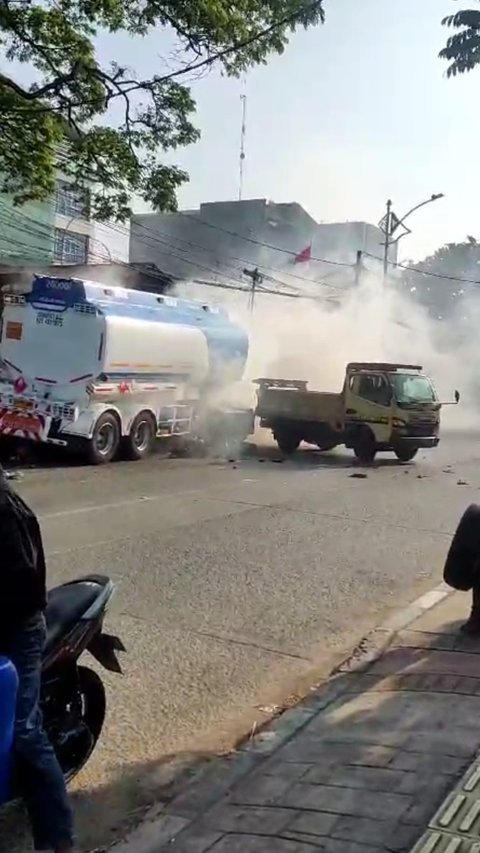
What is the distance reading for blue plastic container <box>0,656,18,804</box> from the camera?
2.97 m

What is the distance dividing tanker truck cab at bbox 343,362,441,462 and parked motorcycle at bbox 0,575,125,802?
15699 millimetres

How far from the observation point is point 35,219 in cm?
3108

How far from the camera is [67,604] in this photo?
367cm

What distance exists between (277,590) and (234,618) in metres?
0.97

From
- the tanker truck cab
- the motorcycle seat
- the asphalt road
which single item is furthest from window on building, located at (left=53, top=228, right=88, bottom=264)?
the motorcycle seat

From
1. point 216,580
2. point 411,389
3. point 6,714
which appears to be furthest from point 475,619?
point 411,389

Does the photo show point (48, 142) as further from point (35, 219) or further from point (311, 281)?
point (311, 281)

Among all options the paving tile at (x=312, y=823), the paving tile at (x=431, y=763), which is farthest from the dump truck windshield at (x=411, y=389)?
the paving tile at (x=312, y=823)

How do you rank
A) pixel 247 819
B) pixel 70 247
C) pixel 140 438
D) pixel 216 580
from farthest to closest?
1. pixel 70 247
2. pixel 140 438
3. pixel 216 580
4. pixel 247 819

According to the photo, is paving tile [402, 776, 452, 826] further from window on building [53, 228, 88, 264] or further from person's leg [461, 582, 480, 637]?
window on building [53, 228, 88, 264]

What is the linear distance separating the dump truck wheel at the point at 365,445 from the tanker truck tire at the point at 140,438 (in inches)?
174

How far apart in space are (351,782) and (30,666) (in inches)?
61.0

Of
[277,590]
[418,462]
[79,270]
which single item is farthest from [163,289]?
[277,590]

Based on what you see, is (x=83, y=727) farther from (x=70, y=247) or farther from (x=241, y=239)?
(x=241, y=239)
